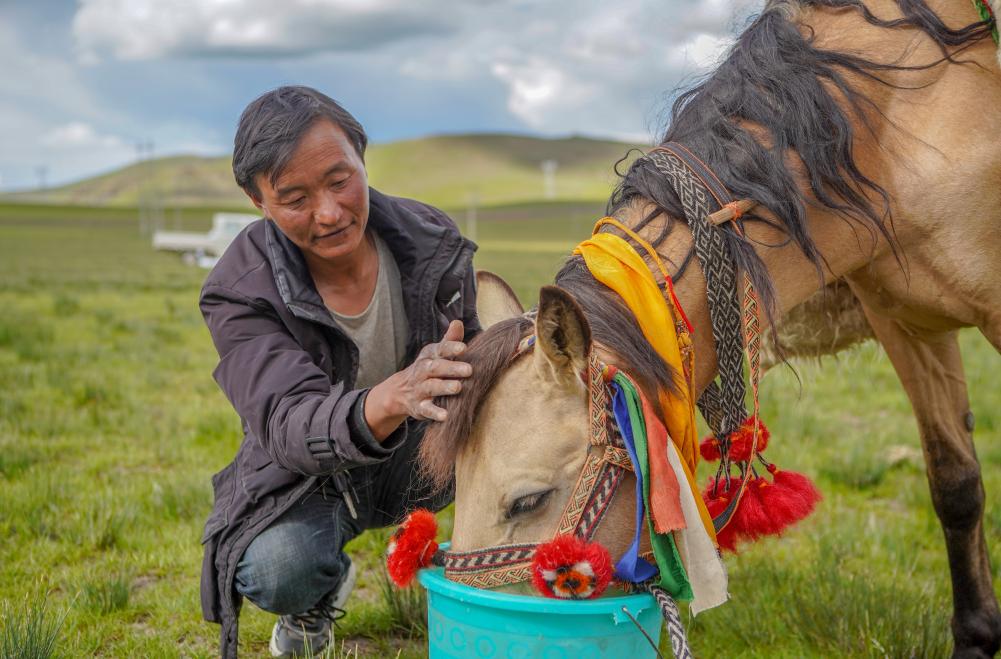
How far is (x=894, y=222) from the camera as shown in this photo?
98.4 inches

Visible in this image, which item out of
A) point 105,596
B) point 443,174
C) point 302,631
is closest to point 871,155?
point 302,631

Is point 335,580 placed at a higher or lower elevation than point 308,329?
lower

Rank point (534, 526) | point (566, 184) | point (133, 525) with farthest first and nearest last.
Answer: point (566, 184) → point (133, 525) → point (534, 526)

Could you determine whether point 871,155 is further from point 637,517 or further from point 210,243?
point 210,243

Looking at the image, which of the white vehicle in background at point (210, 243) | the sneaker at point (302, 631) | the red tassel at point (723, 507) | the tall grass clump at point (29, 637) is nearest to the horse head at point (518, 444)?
the red tassel at point (723, 507)

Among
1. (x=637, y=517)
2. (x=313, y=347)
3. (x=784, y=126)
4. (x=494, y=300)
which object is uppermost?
(x=784, y=126)

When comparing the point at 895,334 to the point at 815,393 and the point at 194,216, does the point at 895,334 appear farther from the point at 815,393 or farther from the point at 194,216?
the point at 194,216

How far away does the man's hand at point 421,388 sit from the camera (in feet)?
6.38

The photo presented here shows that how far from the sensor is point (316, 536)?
8.85ft

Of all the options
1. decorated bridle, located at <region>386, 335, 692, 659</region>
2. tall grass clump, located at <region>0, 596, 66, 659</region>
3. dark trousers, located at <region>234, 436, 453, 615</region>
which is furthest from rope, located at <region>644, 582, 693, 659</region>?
tall grass clump, located at <region>0, 596, 66, 659</region>

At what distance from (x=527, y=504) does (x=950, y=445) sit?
206cm

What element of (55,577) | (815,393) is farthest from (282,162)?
(815,393)

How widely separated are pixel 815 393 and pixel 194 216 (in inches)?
3535

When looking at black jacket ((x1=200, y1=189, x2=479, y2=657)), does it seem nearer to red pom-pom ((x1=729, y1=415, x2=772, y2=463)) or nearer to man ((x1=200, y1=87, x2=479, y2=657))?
man ((x1=200, y1=87, x2=479, y2=657))
